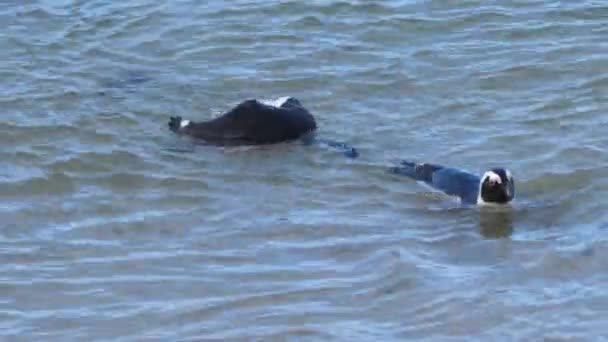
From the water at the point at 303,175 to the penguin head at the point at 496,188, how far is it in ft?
0.38

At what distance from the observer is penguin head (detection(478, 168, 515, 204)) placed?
1006cm

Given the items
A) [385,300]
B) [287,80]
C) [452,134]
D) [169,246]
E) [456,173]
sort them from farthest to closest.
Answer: [287,80], [452,134], [456,173], [169,246], [385,300]

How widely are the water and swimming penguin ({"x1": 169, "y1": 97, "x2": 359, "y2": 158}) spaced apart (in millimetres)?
128

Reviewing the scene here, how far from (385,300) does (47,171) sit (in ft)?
11.1

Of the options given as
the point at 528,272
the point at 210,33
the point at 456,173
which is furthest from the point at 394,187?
the point at 210,33

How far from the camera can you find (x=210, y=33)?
568 inches

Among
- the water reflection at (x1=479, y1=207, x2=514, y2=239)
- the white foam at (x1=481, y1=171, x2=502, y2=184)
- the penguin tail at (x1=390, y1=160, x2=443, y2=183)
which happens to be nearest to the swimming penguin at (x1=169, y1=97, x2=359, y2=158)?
the penguin tail at (x1=390, y1=160, x2=443, y2=183)

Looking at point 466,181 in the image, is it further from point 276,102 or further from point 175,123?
point 175,123

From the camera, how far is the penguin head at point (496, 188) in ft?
33.0

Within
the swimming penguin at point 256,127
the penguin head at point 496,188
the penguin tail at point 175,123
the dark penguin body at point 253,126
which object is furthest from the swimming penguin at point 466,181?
the penguin tail at point 175,123

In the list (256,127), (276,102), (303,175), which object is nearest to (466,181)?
(303,175)

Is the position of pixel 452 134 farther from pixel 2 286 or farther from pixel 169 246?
pixel 2 286

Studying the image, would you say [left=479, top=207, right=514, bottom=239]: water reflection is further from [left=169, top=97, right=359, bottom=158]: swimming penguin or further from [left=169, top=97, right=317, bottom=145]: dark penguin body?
[left=169, top=97, right=317, bottom=145]: dark penguin body

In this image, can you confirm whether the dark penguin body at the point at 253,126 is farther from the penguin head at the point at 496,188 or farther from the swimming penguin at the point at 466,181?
the penguin head at the point at 496,188
